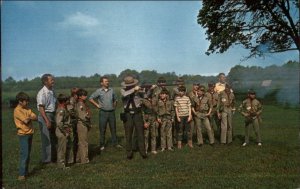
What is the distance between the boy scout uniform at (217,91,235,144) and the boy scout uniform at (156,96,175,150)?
6.48 feet

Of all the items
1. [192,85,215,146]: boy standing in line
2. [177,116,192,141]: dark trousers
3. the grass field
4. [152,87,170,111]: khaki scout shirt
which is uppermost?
[152,87,170,111]: khaki scout shirt

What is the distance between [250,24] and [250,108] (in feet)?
10.4

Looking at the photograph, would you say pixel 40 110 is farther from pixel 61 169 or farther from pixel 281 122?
pixel 281 122

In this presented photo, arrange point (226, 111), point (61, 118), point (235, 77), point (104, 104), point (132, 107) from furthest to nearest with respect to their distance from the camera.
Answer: point (235, 77) < point (226, 111) < point (104, 104) < point (132, 107) < point (61, 118)

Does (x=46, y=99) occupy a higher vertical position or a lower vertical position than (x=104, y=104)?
higher

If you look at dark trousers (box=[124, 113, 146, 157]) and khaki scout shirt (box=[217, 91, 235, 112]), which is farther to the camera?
khaki scout shirt (box=[217, 91, 235, 112])

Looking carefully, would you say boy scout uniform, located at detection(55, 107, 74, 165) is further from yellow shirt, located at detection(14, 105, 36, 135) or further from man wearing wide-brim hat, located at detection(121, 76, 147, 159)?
man wearing wide-brim hat, located at detection(121, 76, 147, 159)

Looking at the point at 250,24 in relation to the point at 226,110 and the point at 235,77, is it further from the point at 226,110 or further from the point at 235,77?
the point at 235,77

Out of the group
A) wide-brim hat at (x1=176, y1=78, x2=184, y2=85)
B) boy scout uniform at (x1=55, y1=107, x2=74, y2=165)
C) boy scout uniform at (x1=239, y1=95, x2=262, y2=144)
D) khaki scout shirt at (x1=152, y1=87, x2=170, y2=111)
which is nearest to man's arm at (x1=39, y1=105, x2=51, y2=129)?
boy scout uniform at (x1=55, y1=107, x2=74, y2=165)

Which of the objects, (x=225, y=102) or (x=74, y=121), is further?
(x=225, y=102)

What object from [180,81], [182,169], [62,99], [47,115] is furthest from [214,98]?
[47,115]

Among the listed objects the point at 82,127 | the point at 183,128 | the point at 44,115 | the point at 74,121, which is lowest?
the point at 183,128

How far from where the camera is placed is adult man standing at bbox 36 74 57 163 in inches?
392

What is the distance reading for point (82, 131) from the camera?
33.2ft
